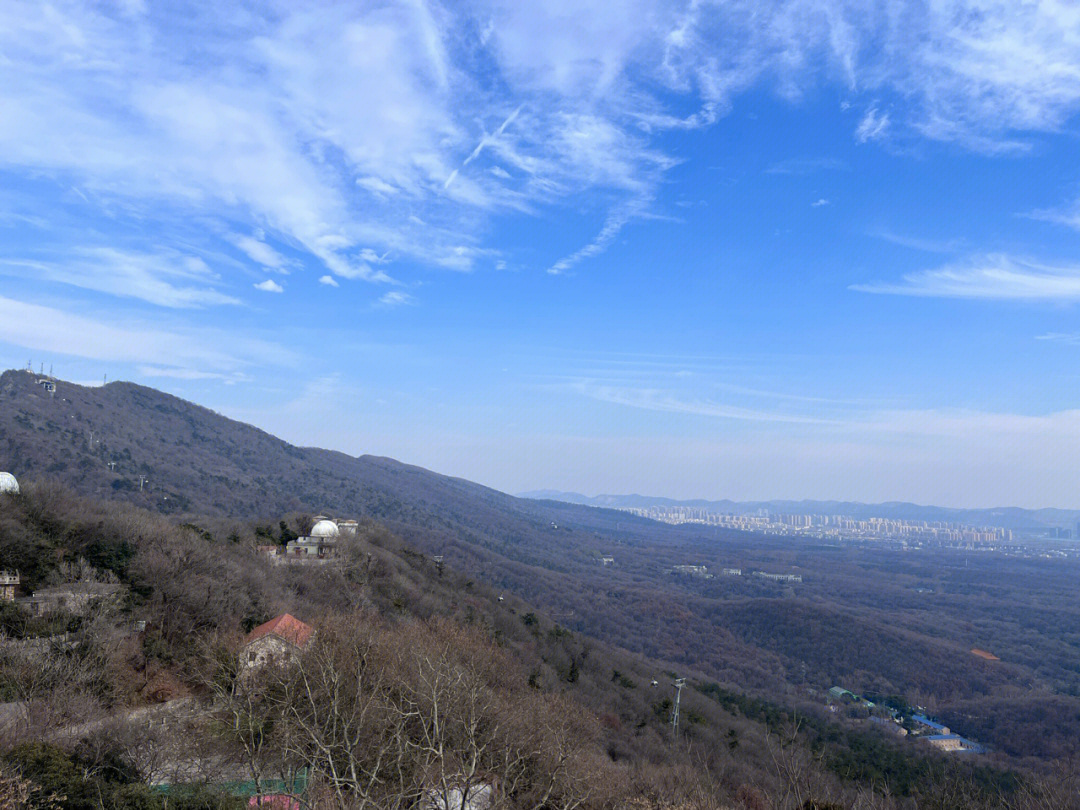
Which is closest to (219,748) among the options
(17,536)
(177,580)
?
(177,580)

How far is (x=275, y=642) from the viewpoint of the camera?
19.2 metres

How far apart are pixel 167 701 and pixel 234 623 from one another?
4628 mm

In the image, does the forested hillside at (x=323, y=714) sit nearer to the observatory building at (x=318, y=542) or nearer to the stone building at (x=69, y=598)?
the stone building at (x=69, y=598)

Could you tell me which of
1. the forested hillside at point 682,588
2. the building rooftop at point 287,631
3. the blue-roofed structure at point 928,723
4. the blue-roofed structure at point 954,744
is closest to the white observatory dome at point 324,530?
the forested hillside at point 682,588

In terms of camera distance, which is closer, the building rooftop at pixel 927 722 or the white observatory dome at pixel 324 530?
the white observatory dome at pixel 324 530

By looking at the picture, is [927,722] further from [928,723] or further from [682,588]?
[682,588]

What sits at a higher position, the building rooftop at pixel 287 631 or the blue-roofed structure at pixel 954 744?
the building rooftop at pixel 287 631

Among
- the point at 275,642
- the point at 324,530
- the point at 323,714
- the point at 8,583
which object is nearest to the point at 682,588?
the point at 324,530

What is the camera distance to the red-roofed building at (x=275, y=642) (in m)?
17.9

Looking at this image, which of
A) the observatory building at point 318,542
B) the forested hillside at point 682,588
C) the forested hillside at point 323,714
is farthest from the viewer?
the forested hillside at point 682,588

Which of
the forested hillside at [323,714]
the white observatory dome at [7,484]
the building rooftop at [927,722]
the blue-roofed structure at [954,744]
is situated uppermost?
the white observatory dome at [7,484]

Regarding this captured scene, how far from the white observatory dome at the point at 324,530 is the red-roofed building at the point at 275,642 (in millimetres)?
21990

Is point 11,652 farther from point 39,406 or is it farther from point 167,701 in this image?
point 39,406

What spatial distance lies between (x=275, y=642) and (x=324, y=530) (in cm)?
2442
